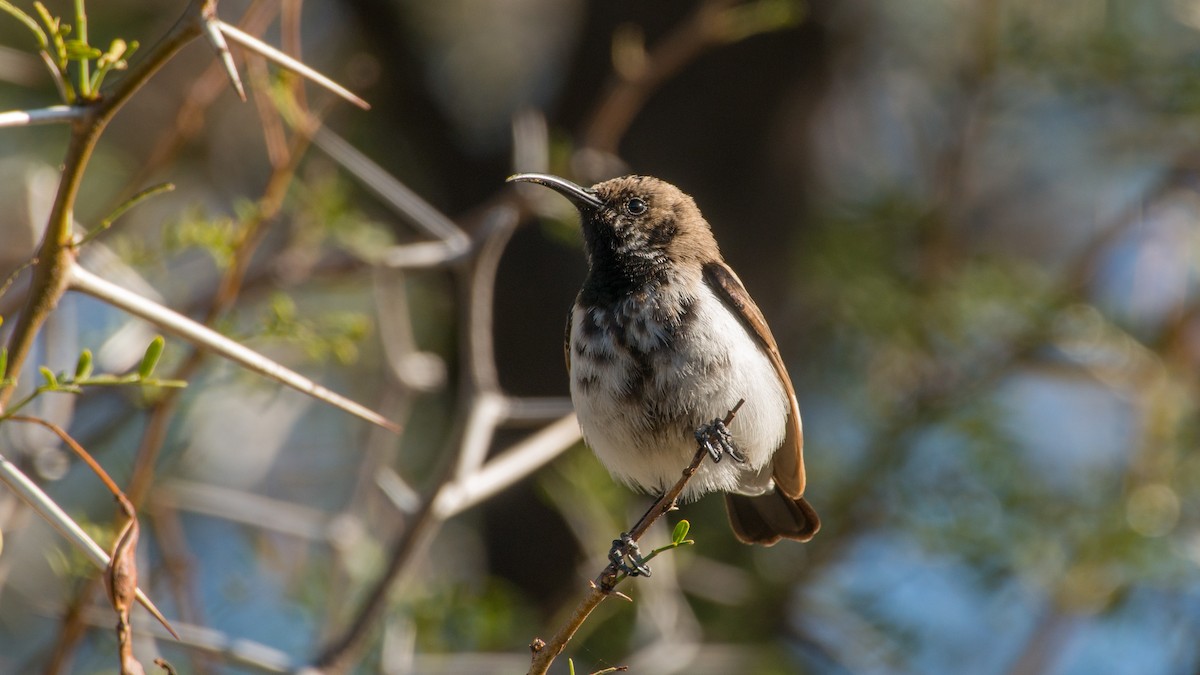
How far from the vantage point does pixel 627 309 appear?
148 inches

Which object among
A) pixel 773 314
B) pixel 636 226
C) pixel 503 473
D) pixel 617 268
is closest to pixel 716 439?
pixel 503 473

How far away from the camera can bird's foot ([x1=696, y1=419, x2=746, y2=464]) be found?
3506mm

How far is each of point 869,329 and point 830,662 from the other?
172 cm

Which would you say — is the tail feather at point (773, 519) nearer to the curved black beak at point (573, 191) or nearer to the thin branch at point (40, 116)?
the curved black beak at point (573, 191)

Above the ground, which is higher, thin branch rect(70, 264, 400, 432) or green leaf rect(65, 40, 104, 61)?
green leaf rect(65, 40, 104, 61)

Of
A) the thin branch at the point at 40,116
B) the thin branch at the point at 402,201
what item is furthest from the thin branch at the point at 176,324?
the thin branch at the point at 402,201

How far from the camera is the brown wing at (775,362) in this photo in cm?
392

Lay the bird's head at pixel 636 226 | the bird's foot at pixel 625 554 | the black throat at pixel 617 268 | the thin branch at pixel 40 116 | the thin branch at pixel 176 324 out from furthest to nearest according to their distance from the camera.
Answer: the bird's head at pixel 636 226 → the black throat at pixel 617 268 → the bird's foot at pixel 625 554 → the thin branch at pixel 176 324 → the thin branch at pixel 40 116

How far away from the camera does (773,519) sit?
13.6ft

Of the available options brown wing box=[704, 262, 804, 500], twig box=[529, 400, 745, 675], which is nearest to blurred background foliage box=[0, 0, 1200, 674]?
brown wing box=[704, 262, 804, 500]

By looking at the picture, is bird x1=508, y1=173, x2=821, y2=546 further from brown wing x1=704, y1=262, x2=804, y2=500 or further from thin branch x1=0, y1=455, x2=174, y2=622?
thin branch x1=0, y1=455, x2=174, y2=622

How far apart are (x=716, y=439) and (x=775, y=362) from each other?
1.72 feet

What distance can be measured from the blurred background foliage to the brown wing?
76 cm

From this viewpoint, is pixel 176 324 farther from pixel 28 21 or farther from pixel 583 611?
pixel 583 611
